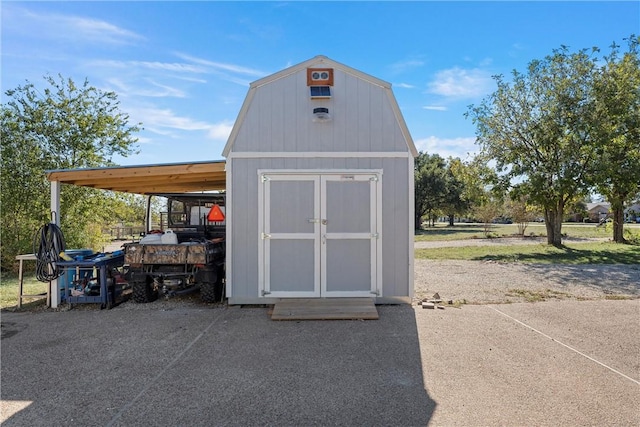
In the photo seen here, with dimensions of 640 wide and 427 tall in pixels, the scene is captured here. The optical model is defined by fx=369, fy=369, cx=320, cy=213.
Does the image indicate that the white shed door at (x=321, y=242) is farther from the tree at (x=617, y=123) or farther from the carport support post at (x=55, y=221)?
the tree at (x=617, y=123)

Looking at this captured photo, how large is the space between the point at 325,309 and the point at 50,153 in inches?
460

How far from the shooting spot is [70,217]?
1231 centimetres

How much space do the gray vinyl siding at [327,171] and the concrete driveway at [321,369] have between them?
25.7 inches

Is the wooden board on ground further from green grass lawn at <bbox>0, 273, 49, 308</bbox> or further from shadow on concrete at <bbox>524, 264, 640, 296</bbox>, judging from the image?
shadow on concrete at <bbox>524, 264, 640, 296</bbox>

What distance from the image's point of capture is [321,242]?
646 centimetres

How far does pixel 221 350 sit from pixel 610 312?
624 centimetres

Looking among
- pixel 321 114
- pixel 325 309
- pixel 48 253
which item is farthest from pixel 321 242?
pixel 48 253

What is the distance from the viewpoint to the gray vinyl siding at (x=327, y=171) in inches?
255

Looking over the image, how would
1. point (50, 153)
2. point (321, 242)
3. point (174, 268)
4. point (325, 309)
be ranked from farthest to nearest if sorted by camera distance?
point (50, 153) → point (174, 268) → point (321, 242) → point (325, 309)

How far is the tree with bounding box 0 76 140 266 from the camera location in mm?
11469

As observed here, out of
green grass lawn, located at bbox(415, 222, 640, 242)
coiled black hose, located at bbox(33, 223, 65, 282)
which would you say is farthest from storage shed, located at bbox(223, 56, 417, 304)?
green grass lawn, located at bbox(415, 222, 640, 242)

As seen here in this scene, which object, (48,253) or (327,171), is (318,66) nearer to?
(327,171)

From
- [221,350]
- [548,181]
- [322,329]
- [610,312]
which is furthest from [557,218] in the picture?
[221,350]

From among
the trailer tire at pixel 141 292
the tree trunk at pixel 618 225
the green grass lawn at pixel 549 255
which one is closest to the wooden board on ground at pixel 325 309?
the trailer tire at pixel 141 292
